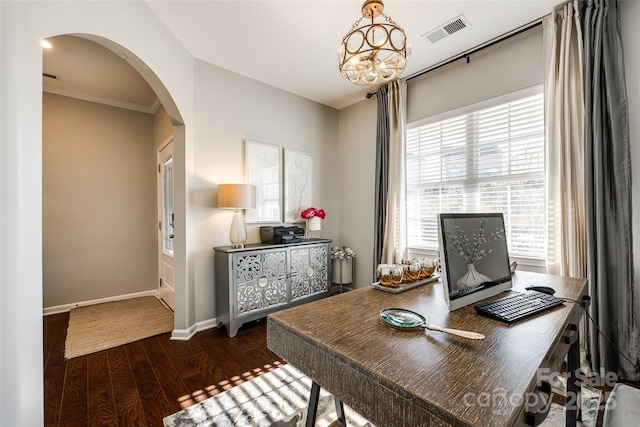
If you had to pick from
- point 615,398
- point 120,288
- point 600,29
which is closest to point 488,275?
point 615,398

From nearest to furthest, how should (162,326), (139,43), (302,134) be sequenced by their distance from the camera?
(139,43) < (162,326) < (302,134)

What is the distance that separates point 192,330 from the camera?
2.76m

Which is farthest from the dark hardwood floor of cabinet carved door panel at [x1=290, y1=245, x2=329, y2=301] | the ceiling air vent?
the ceiling air vent

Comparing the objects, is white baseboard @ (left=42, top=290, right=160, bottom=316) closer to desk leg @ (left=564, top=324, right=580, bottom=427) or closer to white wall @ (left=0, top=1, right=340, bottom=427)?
white wall @ (left=0, top=1, right=340, bottom=427)

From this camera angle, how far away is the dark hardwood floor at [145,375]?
1.67 metres

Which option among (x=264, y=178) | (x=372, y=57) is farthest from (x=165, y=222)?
(x=372, y=57)

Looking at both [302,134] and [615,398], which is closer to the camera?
[615,398]

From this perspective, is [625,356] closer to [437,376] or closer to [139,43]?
[437,376]

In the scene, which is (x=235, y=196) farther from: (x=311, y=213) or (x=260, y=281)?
(x=311, y=213)

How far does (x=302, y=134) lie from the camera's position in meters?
3.81

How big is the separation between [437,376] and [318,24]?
2.66 metres

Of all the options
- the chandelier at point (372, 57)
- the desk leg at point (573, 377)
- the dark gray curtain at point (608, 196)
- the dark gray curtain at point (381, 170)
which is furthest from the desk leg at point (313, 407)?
the dark gray curtain at point (381, 170)

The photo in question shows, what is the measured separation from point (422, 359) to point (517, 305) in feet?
2.22

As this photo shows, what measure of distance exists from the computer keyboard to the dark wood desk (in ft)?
0.10
